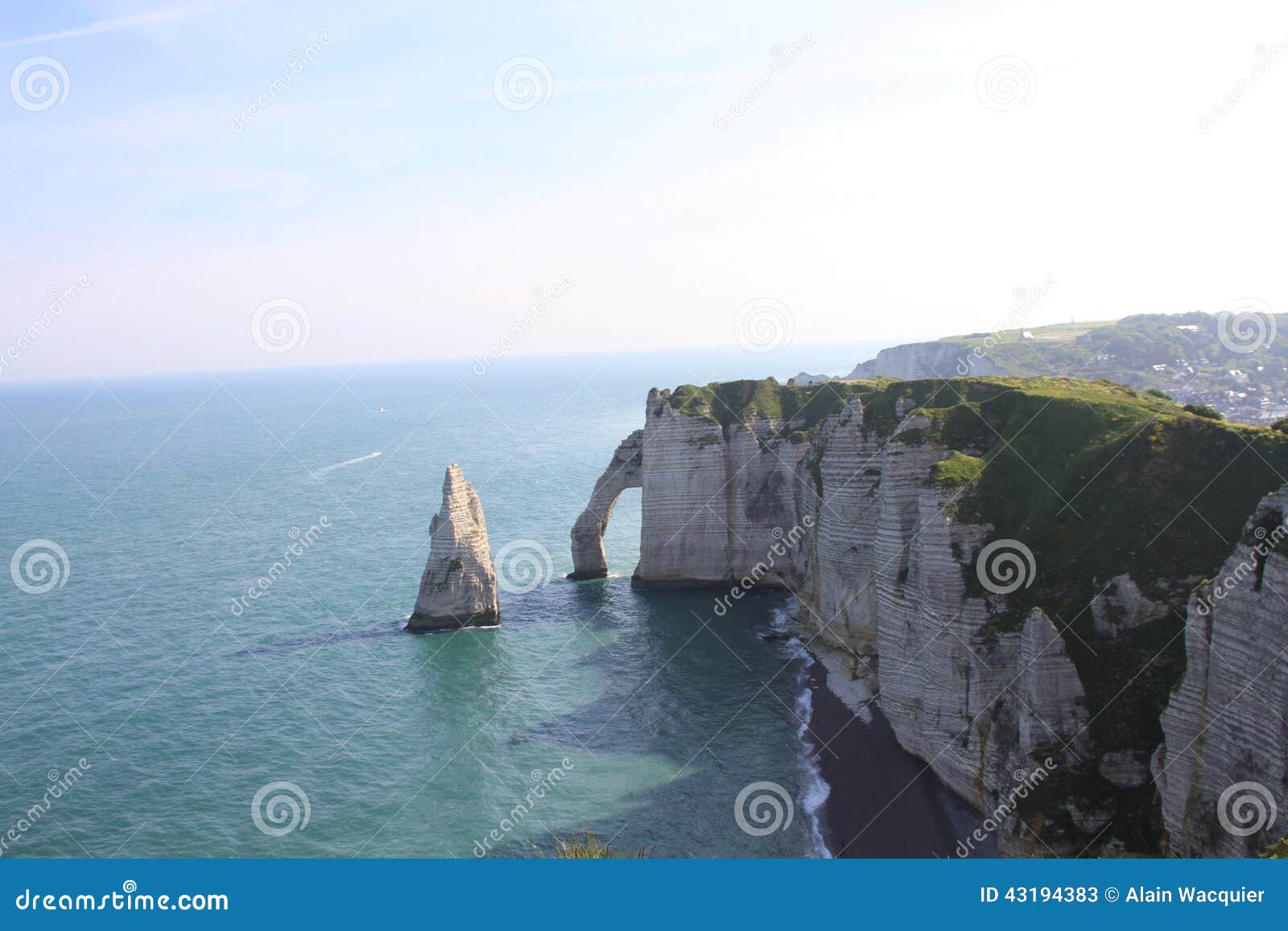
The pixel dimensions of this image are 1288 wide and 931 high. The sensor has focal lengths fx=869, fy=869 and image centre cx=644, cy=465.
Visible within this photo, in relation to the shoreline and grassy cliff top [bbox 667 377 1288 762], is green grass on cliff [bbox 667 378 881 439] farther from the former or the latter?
the shoreline

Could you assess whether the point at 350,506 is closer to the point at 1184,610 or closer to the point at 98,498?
the point at 98,498

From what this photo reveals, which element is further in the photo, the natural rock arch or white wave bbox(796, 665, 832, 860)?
the natural rock arch

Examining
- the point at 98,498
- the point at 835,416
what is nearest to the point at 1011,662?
the point at 835,416

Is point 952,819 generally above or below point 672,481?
below

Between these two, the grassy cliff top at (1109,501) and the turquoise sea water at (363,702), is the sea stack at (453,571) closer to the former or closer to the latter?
the turquoise sea water at (363,702)

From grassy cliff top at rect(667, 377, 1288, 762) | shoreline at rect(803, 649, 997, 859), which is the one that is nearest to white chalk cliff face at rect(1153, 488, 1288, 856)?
grassy cliff top at rect(667, 377, 1288, 762)

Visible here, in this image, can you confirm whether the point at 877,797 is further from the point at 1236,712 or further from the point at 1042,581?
the point at 1236,712
